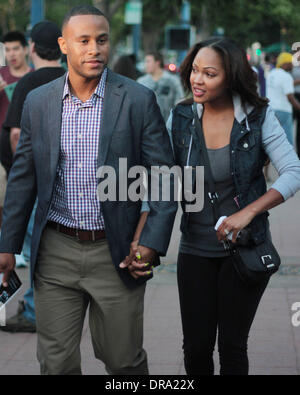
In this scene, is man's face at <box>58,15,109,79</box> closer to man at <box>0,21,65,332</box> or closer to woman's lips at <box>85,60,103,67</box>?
woman's lips at <box>85,60,103,67</box>

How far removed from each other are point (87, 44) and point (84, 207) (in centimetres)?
66

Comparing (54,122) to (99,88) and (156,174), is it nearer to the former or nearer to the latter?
(99,88)

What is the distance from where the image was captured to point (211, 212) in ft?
11.7

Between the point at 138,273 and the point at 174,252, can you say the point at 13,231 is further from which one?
the point at 174,252

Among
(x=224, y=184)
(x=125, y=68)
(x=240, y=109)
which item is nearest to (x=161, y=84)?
(x=125, y=68)

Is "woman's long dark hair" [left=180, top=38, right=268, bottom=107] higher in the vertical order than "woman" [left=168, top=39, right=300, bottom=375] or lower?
higher

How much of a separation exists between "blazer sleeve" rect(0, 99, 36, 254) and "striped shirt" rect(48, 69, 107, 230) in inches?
6.2

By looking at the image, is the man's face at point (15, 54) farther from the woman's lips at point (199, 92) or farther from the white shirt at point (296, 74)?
the white shirt at point (296, 74)

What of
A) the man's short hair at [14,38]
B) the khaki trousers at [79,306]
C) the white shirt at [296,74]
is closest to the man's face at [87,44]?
the khaki trousers at [79,306]

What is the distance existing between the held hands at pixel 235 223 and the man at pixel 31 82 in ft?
7.29

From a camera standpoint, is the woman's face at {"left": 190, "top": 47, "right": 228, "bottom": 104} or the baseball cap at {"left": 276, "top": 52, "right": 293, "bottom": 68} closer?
the woman's face at {"left": 190, "top": 47, "right": 228, "bottom": 104}

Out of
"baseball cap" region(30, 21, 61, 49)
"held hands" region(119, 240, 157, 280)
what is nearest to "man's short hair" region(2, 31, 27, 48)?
"baseball cap" region(30, 21, 61, 49)

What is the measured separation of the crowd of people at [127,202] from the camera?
3.36 meters

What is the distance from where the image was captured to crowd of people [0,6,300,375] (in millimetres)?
3359
